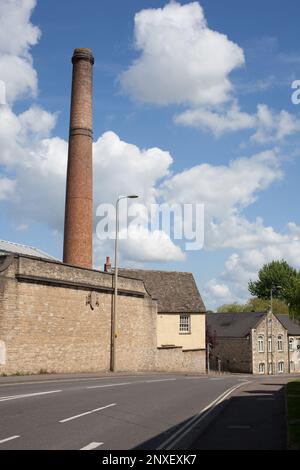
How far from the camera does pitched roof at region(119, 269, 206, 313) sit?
49.3 meters

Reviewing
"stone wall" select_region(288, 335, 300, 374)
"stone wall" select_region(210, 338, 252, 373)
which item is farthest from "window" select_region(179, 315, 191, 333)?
"stone wall" select_region(288, 335, 300, 374)

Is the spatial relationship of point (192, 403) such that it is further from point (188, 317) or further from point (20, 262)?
point (188, 317)

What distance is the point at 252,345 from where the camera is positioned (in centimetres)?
6022

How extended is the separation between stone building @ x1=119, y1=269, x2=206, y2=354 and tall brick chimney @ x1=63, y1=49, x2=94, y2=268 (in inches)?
506

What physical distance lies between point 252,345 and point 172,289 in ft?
48.7

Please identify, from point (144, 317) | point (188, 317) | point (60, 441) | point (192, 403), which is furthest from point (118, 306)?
point (60, 441)

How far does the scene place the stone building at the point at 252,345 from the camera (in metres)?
60.7

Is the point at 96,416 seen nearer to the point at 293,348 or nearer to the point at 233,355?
the point at 233,355

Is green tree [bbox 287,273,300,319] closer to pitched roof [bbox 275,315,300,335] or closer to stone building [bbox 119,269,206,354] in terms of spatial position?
stone building [bbox 119,269,206,354]

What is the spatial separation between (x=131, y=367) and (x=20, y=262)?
14651 millimetres

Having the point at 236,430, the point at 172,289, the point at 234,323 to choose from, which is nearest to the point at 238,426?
the point at 236,430

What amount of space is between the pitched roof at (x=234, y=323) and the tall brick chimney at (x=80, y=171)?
1200 inches

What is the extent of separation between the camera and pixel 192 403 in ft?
52.0
